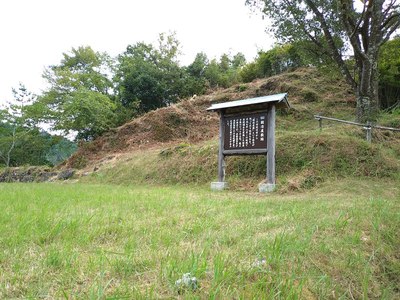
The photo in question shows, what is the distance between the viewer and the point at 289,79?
1406cm

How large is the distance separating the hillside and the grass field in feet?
11.0

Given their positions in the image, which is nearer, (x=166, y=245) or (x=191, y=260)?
(x=191, y=260)

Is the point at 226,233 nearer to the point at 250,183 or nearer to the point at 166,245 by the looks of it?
the point at 166,245

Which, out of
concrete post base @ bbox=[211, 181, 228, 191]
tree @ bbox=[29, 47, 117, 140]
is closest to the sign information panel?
concrete post base @ bbox=[211, 181, 228, 191]

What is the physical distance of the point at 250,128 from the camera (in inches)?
254

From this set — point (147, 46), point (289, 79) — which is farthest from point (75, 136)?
point (289, 79)

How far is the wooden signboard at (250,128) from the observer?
6105 mm

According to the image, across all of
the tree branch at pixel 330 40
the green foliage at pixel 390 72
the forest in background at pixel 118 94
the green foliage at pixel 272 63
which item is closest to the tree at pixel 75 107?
the forest in background at pixel 118 94

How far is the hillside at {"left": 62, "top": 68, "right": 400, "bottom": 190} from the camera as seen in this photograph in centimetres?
630

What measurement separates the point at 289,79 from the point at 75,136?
11.5 metres

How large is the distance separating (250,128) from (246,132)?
129mm

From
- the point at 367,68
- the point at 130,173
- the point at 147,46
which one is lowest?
the point at 130,173

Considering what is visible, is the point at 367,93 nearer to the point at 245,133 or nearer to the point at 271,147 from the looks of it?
the point at 271,147

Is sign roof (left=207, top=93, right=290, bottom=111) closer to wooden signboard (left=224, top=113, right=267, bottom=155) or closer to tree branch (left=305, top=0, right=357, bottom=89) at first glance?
wooden signboard (left=224, top=113, right=267, bottom=155)
